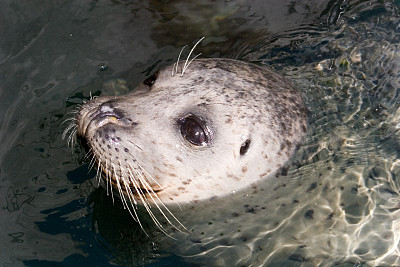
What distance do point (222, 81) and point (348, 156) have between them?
2.96 feet

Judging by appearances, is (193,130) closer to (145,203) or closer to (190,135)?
(190,135)

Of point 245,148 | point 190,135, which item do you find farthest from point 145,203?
point 245,148

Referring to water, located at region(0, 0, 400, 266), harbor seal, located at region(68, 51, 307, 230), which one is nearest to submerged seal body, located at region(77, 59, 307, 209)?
harbor seal, located at region(68, 51, 307, 230)

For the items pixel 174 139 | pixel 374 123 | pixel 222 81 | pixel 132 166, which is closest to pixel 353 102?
pixel 374 123

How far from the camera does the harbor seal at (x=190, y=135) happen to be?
3328mm

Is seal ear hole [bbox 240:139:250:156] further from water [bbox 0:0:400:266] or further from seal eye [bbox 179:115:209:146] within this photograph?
water [bbox 0:0:400:266]

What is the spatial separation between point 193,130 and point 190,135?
0.03 meters

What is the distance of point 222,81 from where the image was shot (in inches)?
142

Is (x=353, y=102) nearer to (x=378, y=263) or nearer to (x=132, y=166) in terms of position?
(x=378, y=263)

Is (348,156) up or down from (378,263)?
up

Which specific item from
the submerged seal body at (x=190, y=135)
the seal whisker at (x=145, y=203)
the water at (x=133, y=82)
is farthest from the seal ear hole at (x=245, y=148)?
the seal whisker at (x=145, y=203)

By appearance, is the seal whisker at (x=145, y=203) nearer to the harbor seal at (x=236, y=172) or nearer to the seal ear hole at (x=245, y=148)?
the harbor seal at (x=236, y=172)

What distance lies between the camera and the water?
371 centimetres

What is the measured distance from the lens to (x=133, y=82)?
455 centimetres
